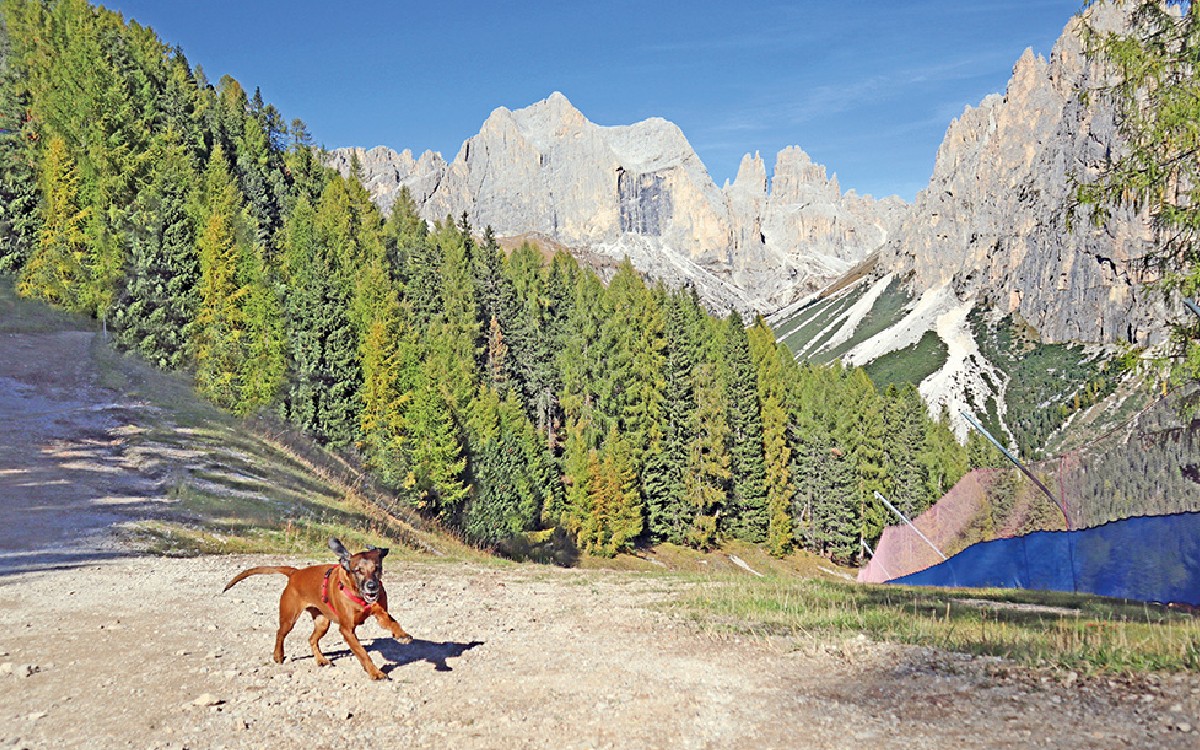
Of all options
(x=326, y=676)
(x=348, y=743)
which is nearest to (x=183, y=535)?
(x=326, y=676)

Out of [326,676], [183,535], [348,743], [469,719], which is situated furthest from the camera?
[183,535]

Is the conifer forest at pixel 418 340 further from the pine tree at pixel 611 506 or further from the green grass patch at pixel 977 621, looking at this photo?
the green grass patch at pixel 977 621

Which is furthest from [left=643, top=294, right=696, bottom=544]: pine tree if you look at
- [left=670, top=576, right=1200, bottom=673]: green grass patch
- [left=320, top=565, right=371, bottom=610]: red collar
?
[left=320, top=565, right=371, bottom=610]: red collar

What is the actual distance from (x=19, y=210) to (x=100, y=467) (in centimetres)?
3731

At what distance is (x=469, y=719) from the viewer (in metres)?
7.62

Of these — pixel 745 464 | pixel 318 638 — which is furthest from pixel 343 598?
pixel 745 464

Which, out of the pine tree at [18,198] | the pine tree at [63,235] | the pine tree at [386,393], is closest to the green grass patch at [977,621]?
the pine tree at [386,393]

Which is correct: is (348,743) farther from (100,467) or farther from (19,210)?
(19,210)

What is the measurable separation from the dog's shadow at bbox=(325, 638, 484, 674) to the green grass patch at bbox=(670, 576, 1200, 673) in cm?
380

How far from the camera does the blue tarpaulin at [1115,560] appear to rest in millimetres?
14805

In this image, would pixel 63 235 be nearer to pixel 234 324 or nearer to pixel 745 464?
pixel 234 324

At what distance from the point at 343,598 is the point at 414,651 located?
1.97 metres

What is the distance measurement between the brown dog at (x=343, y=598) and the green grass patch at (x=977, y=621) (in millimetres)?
5396

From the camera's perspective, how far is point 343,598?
8844mm
